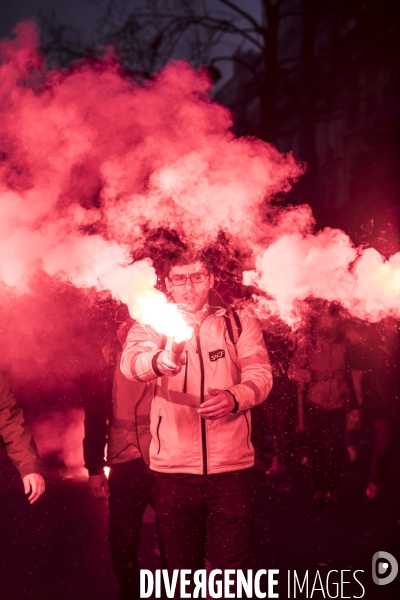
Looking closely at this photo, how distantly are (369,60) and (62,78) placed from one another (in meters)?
19.6

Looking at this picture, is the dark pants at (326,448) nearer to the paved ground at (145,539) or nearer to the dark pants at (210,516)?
the paved ground at (145,539)

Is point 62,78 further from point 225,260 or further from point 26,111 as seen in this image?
point 225,260

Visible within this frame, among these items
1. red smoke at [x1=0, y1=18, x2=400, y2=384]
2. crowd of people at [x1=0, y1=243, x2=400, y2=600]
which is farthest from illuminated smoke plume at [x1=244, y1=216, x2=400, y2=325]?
crowd of people at [x1=0, y1=243, x2=400, y2=600]

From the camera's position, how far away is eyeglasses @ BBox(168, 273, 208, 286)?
3750 millimetres

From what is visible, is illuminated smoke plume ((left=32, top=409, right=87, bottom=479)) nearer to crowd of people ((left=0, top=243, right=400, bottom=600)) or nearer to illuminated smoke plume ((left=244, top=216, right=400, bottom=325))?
crowd of people ((left=0, top=243, right=400, bottom=600))

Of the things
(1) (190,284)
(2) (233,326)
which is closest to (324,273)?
(2) (233,326)

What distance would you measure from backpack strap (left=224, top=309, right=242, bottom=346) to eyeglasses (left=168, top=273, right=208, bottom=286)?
25 centimetres

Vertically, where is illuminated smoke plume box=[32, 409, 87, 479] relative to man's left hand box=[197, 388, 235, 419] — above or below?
below

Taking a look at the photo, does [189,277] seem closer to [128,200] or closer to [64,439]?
[128,200]

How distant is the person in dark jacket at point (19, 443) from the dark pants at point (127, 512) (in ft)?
1.57

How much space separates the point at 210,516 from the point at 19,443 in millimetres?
1137

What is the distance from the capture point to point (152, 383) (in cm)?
385

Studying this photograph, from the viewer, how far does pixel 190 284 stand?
3754mm

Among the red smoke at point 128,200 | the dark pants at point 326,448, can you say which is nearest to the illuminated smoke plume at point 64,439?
the red smoke at point 128,200
